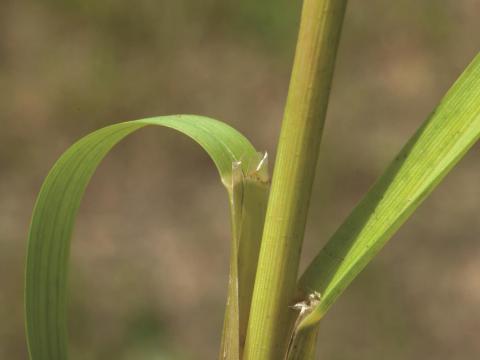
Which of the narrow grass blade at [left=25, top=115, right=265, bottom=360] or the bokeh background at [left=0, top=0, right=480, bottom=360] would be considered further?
the bokeh background at [left=0, top=0, right=480, bottom=360]

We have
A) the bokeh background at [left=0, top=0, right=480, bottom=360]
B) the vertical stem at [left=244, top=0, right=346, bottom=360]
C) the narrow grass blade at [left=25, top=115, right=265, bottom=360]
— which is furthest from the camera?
the bokeh background at [left=0, top=0, right=480, bottom=360]

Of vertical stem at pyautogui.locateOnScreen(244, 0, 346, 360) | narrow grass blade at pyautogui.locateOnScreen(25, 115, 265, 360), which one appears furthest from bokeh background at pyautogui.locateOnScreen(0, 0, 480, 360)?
vertical stem at pyautogui.locateOnScreen(244, 0, 346, 360)

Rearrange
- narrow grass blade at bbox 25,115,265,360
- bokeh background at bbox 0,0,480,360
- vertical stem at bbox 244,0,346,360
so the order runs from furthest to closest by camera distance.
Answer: bokeh background at bbox 0,0,480,360
narrow grass blade at bbox 25,115,265,360
vertical stem at bbox 244,0,346,360

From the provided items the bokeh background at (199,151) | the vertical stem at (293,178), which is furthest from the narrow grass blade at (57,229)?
the bokeh background at (199,151)

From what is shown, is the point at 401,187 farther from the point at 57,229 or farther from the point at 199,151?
the point at 199,151

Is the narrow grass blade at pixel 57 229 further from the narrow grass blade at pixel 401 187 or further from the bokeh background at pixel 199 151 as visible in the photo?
the bokeh background at pixel 199 151

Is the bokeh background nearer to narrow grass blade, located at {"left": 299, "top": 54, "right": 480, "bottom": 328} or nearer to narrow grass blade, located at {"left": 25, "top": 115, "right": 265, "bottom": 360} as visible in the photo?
narrow grass blade, located at {"left": 25, "top": 115, "right": 265, "bottom": 360}
